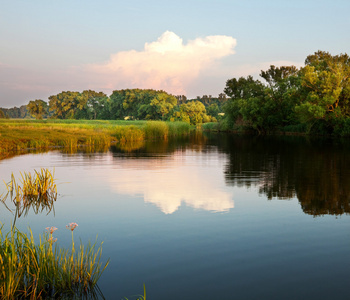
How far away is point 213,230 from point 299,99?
71206 millimetres

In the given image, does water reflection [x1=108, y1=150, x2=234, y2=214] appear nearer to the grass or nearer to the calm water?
the calm water

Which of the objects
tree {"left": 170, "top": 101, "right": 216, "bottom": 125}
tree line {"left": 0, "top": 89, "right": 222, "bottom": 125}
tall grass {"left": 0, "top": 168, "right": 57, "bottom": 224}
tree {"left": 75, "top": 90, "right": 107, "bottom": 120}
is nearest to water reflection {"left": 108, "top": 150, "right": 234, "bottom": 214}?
tall grass {"left": 0, "top": 168, "right": 57, "bottom": 224}

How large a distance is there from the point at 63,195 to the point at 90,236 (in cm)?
689

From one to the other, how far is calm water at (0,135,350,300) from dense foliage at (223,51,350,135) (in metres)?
49.3

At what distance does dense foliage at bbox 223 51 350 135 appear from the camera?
6569 centimetres

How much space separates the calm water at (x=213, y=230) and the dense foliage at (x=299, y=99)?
49254 millimetres

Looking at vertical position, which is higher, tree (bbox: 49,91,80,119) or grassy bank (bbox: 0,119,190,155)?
tree (bbox: 49,91,80,119)

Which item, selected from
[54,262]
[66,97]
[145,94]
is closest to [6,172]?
[54,262]

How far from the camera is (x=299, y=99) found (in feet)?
249

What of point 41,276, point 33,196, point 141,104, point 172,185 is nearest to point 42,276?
point 41,276

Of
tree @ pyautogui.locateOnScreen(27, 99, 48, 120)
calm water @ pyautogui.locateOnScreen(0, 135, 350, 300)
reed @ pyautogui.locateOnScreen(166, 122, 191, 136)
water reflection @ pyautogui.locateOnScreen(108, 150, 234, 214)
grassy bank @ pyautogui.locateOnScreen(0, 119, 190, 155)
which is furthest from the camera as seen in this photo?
tree @ pyautogui.locateOnScreen(27, 99, 48, 120)

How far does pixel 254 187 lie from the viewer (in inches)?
742

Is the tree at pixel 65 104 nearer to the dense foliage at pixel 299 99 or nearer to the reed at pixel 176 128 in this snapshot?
the dense foliage at pixel 299 99

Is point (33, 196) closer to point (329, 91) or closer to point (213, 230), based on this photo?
point (213, 230)
